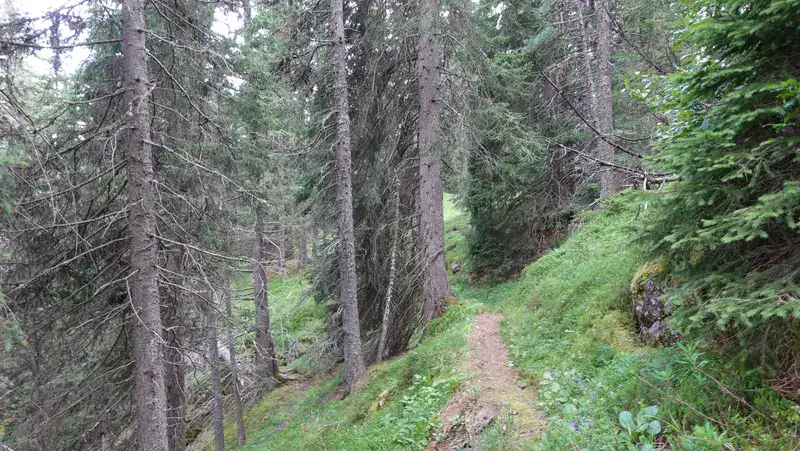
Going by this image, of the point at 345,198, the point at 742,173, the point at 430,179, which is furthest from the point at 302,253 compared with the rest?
the point at 742,173

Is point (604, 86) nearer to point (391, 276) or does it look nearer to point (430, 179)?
point (430, 179)

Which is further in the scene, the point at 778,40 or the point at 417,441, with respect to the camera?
the point at 417,441

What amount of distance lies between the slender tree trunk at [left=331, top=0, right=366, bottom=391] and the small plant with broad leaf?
21.6 ft

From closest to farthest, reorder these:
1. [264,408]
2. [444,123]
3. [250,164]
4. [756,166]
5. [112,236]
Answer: [756,166] < [112,236] < [250,164] < [444,123] < [264,408]

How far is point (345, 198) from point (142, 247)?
13.6 ft

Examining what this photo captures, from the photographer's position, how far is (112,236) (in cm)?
709

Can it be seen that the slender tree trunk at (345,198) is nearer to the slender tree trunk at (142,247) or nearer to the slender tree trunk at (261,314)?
the slender tree trunk at (142,247)

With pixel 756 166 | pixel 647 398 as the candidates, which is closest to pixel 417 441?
pixel 647 398

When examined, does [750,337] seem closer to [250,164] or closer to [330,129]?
[330,129]

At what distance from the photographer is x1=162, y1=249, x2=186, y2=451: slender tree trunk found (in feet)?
24.7

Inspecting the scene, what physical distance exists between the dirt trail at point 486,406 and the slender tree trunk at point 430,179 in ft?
8.80

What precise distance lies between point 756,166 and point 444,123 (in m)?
7.66

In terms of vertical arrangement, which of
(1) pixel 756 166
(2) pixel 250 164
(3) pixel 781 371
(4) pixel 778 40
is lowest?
(3) pixel 781 371

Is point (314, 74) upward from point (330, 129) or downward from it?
upward
